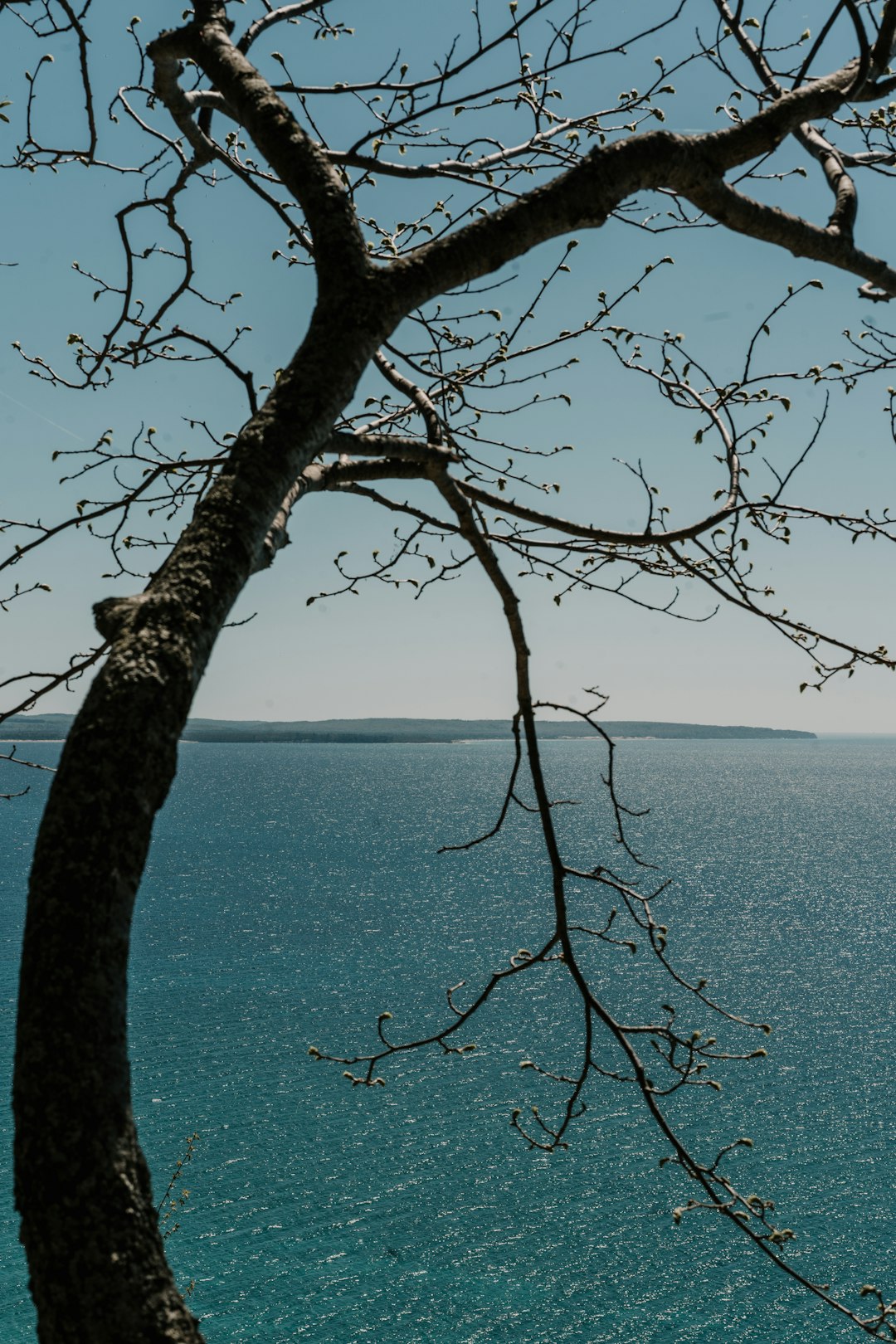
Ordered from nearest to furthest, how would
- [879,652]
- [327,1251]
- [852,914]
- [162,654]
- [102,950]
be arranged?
[102,950] → [162,654] → [879,652] → [327,1251] → [852,914]

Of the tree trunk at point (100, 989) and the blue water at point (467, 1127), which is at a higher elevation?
the tree trunk at point (100, 989)

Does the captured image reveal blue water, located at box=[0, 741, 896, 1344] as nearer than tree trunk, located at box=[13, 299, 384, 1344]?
No

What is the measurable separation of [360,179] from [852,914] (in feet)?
227

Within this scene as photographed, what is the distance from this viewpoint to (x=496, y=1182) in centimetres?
3002

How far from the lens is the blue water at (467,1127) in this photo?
24.7 meters

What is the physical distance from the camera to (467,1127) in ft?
108

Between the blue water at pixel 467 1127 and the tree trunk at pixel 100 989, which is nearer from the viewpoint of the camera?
the tree trunk at pixel 100 989

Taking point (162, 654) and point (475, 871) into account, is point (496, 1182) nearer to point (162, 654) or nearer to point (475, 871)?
point (162, 654)

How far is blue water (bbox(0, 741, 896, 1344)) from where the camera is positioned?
2466 centimetres

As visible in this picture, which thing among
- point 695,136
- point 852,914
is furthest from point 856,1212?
point 852,914

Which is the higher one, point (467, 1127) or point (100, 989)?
point (100, 989)

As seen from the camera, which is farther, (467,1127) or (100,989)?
(467,1127)

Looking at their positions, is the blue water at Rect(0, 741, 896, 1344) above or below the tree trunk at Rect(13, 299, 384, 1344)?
below

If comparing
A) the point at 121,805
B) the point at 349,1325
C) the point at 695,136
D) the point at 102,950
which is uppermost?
the point at 695,136
